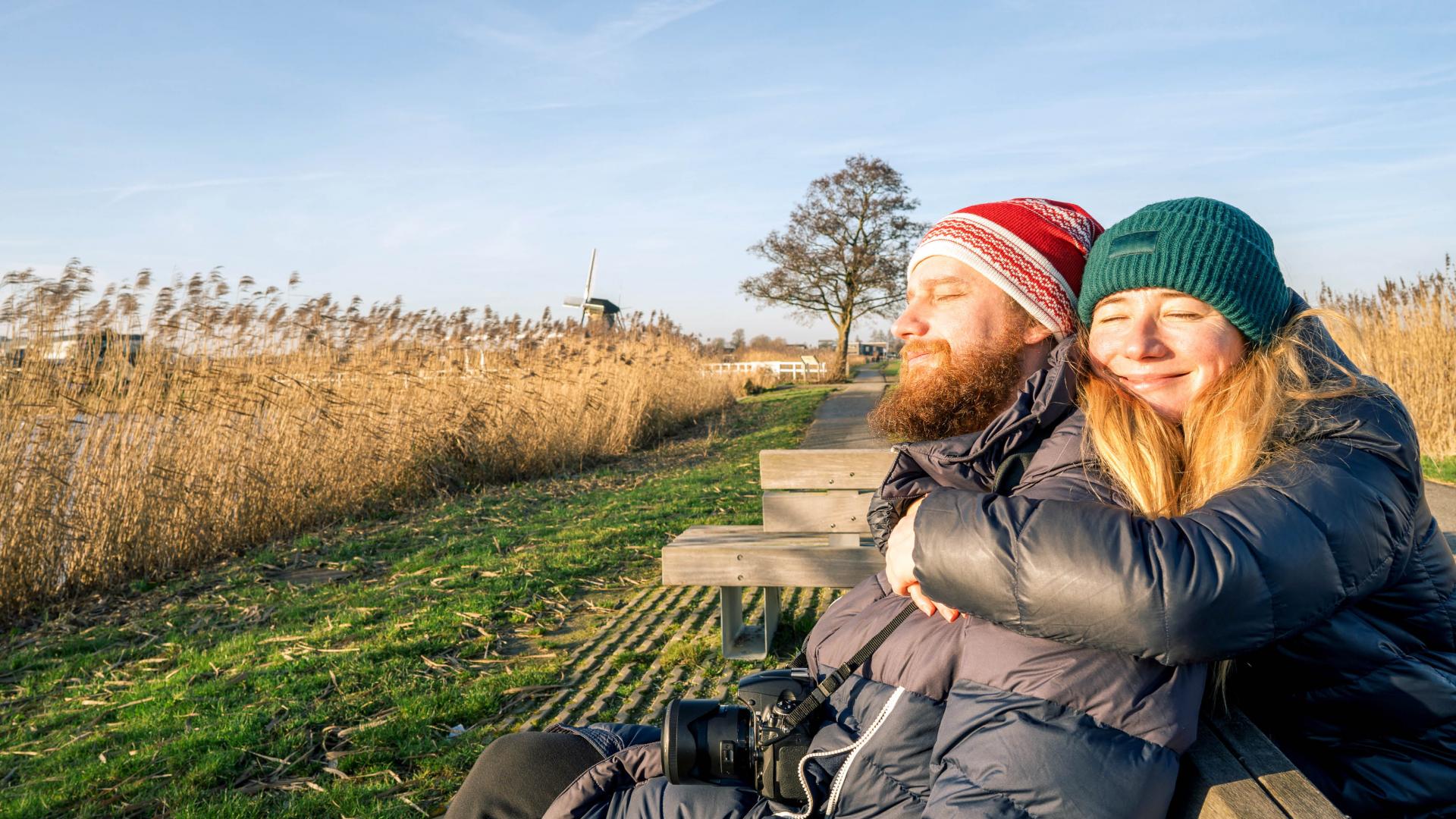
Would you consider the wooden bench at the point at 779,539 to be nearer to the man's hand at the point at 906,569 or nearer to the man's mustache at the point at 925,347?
the man's mustache at the point at 925,347

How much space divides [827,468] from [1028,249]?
8.58ft

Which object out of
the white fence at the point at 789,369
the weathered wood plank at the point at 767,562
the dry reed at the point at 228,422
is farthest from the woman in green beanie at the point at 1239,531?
the white fence at the point at 789,369

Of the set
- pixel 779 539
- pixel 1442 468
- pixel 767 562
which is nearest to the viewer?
pixel 767 562

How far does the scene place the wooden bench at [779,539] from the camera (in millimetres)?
4207

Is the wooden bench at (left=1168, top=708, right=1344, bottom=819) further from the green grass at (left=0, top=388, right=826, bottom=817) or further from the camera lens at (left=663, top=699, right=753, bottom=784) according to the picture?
the green grass at (left=0, top=388, right=826, bottom=817)

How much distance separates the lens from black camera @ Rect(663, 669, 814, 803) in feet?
5.77

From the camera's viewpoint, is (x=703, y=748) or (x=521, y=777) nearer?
(x=703, y=748)

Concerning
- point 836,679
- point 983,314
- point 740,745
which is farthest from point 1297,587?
point 983,314

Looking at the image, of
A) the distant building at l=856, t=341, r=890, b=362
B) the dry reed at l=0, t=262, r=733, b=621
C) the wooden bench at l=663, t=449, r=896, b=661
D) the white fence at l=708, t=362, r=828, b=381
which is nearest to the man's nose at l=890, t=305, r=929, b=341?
the wooden bench at l=663, t=449, r=896, b=661

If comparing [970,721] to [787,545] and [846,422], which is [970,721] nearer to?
[787,545]

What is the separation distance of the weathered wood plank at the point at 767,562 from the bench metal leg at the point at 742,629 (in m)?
0.37

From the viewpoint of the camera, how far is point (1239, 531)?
4.38 feet

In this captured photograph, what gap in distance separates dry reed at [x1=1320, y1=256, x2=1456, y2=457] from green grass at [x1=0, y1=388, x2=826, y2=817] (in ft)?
26.5

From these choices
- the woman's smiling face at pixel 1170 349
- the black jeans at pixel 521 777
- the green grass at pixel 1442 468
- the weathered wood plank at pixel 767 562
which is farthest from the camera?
the green grass at pixel 1442 468
